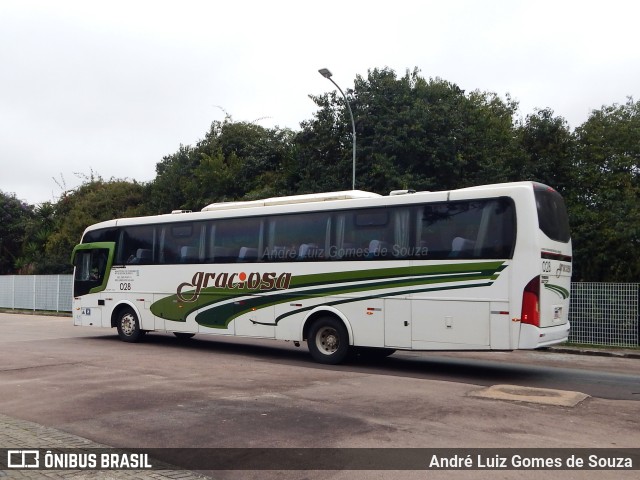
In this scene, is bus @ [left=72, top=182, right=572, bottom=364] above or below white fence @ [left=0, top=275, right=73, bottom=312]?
above

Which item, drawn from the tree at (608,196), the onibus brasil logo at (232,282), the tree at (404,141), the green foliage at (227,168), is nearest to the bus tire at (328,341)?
the onibus brasil logo at (232,282)

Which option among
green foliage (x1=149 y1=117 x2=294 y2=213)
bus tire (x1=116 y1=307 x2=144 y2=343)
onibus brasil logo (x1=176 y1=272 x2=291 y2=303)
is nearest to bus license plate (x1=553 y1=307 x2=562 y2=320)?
onibus brasil logo (x1=176 y1=272 x2=291 y2=303)

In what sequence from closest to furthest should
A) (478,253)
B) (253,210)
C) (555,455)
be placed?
(555,455) → (478,253) → (253,210)

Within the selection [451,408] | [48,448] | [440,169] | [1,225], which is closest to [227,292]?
[451,408]

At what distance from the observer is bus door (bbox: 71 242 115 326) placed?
58.1 feet

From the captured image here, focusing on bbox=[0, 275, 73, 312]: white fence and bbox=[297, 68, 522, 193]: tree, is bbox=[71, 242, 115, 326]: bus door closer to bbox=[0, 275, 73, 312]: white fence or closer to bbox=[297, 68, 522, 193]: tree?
bbox=[297, 68, 522, 193]: tree

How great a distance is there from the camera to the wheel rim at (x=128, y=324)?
17.0 metres

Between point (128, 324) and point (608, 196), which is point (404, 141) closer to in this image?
point (608, 196)

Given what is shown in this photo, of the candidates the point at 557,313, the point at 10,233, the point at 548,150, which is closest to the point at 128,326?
the point at 557,313

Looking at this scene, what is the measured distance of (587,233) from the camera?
19234mm

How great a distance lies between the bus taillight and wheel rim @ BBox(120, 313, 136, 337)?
10.8 m

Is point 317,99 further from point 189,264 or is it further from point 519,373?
point 519,373

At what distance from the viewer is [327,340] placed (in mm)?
13320

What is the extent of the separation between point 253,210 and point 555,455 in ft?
31.7
